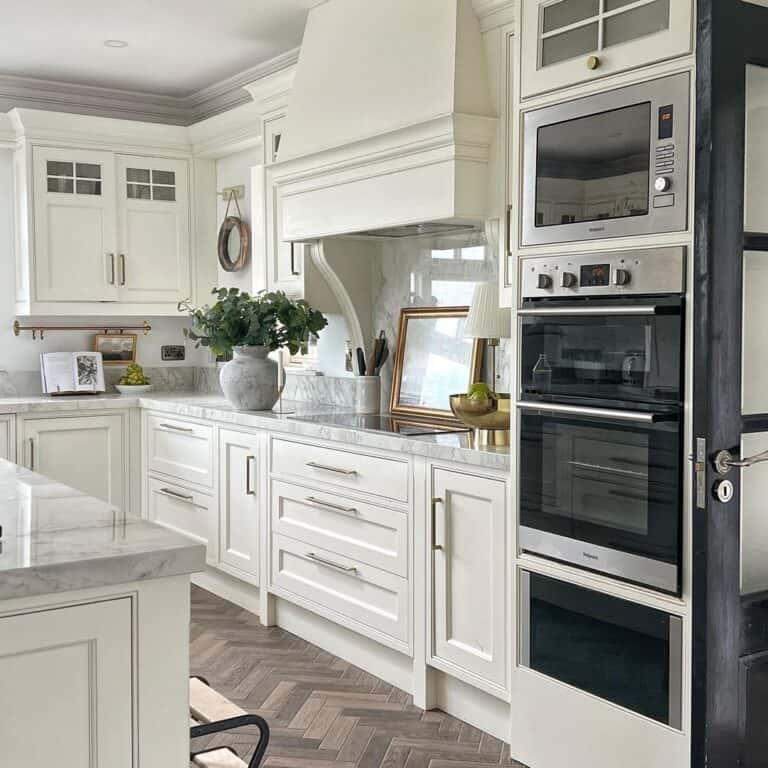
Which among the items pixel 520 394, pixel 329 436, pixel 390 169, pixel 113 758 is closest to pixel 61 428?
pixel 329 436

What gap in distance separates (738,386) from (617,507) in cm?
45

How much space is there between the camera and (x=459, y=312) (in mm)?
4090

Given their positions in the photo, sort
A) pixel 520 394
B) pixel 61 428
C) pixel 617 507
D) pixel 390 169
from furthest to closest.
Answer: pixel 61 428
pixel 390 169
pixel 520 394
pixel 617 507

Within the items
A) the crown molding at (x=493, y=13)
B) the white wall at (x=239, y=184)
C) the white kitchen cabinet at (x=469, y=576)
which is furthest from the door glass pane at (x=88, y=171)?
the white kitchen cabinet at (x=469, y=576)

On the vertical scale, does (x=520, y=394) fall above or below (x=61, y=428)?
above

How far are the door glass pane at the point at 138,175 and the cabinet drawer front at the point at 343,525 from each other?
2429 mm

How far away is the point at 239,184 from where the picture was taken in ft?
18.8

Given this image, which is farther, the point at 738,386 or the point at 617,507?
the point at 617,507

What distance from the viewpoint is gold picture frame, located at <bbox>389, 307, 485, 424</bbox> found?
4.02m

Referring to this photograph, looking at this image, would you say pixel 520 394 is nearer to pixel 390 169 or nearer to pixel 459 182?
pixel 459 182

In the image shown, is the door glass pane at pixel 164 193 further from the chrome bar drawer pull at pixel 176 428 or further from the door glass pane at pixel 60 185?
the chrome bar drawer pull at pixel 176 428

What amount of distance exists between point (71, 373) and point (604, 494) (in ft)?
13.0

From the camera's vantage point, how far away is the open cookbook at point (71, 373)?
5711 millimetres

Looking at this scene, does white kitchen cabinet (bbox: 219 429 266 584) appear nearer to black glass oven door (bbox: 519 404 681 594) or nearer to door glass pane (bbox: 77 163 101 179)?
black glass oven door (bbox: 519 404 681 594)
